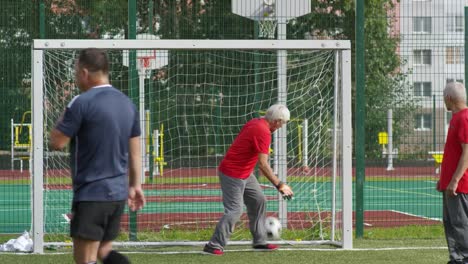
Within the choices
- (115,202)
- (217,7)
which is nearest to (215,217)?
(217,7)

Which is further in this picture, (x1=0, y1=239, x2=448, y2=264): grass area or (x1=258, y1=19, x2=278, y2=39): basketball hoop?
(x1=258, y1=19, x2=278, y2=39): basketball hoop

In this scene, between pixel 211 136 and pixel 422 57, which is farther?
pixel 422 57

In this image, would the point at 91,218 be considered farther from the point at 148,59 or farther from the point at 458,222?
the point at 148,59

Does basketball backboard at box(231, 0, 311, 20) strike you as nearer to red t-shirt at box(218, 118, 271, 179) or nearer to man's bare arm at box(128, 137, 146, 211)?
red t-shirt at box(218, 118, 271, 179)

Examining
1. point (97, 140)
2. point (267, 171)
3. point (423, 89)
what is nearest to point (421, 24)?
point (423, 89)

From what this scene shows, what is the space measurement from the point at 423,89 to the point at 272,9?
246 cm

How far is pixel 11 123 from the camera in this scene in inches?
527

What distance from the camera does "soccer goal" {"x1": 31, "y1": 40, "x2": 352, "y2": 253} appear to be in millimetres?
11969

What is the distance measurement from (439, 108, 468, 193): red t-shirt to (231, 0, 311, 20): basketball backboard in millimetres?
Result: 4632

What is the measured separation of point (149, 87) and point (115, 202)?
6352 millimetres

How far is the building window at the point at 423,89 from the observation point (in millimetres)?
13875

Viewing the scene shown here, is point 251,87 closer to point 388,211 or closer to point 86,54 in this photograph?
point 388,211

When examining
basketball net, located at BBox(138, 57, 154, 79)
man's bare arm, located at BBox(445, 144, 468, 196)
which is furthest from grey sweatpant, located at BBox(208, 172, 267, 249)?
man's bare arm, located at BBox(445, 144, 468, 196)

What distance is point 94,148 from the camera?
6535 mm
